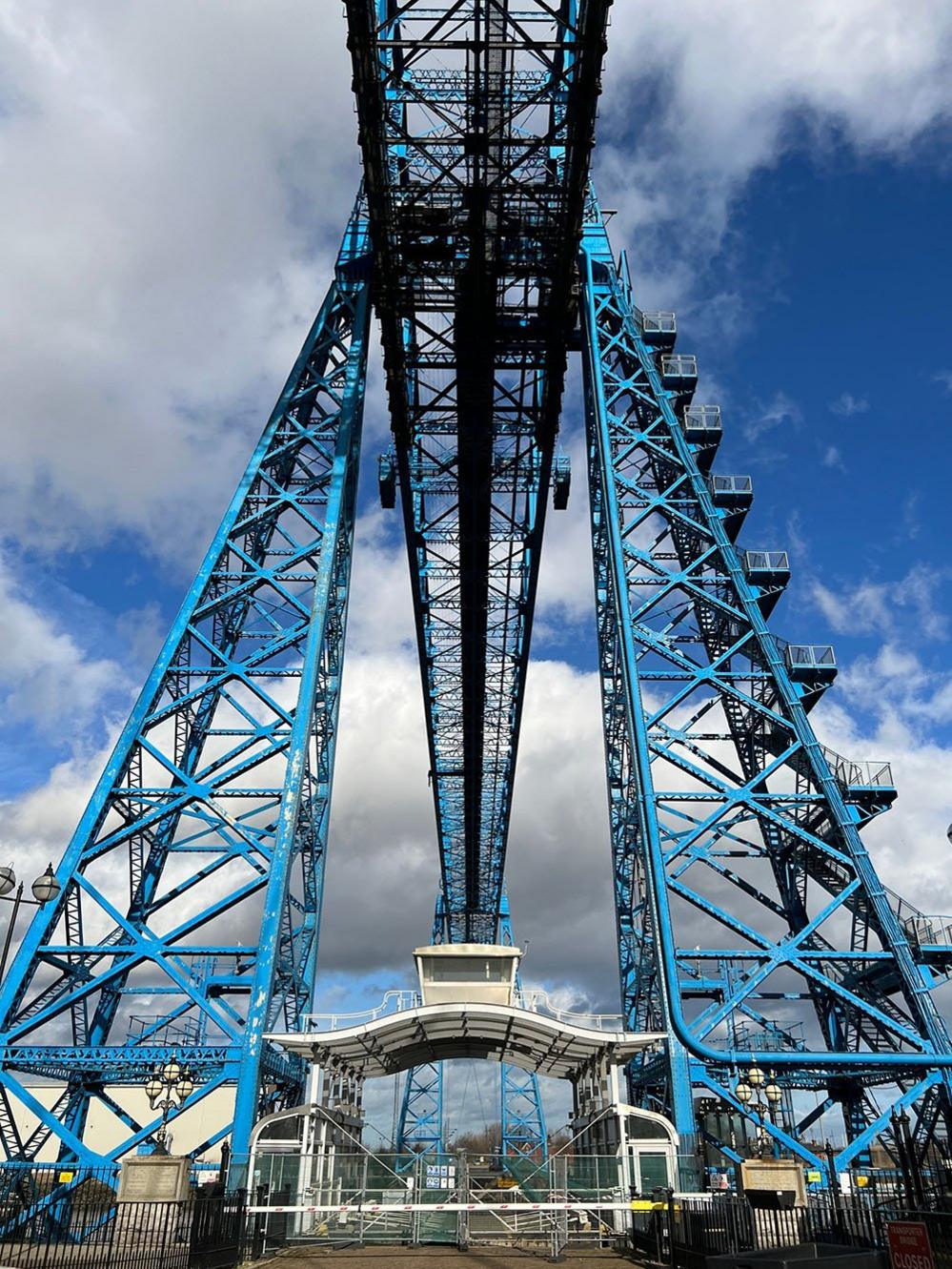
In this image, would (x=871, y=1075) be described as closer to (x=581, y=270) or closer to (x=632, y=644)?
(x=632, y=644)

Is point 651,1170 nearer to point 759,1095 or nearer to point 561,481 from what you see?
point 759,1095

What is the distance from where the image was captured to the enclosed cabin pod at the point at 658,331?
29.0 metres

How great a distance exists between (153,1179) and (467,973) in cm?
1219

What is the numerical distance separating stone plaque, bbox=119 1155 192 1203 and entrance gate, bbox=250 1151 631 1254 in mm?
2889

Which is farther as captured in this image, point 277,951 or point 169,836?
point 169,836

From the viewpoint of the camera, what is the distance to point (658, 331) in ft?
95.0

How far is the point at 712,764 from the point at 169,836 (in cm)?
1300

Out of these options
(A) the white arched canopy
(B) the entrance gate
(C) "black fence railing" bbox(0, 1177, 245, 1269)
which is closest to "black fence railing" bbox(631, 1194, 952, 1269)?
(B) the entrance gate

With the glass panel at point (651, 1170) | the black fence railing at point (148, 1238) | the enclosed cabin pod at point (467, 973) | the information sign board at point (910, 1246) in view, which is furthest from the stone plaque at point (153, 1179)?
the enclosed cabin pod at point (467, 973)

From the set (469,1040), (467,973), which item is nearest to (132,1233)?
(469,1040)

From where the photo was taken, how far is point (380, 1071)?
2578 cm

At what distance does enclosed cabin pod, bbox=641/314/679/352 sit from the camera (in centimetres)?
2897

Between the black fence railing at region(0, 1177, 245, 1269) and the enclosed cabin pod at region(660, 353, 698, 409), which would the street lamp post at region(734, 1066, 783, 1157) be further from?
the enclosed cabin pod at region(660, 353, 698, 409)

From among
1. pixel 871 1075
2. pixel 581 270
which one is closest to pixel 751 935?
pixel 871 1075
